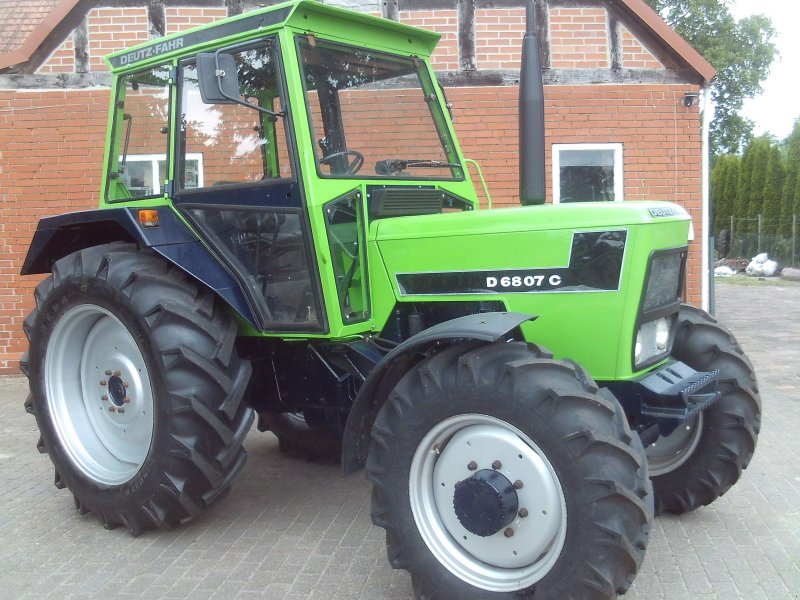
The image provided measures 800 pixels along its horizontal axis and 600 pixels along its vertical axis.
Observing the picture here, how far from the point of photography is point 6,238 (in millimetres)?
8539

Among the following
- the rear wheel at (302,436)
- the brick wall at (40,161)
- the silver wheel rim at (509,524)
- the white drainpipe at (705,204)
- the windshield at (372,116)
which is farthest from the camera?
the white drainpipe at (705,204)

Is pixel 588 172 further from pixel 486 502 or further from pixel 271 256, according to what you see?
pixel 486 502

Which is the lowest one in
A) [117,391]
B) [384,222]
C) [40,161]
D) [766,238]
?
[766,238]

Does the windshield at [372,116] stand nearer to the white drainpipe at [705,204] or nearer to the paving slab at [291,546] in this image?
the paving slab at [291,546]

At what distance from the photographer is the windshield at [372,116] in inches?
158

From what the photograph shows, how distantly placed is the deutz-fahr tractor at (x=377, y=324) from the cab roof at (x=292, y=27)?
0.05 feet

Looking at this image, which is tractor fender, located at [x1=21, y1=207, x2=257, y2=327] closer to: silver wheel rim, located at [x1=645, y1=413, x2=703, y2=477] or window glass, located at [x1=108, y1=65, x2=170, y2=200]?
window glass, located at [x1=108, y1=65, x2=170, y2=200]

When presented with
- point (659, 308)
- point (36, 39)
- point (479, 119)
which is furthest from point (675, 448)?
point (36, 39)

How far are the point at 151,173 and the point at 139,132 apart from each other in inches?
10.1

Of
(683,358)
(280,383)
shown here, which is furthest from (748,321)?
(280,383)

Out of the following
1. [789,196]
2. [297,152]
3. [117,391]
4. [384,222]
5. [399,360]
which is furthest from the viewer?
[789,196]

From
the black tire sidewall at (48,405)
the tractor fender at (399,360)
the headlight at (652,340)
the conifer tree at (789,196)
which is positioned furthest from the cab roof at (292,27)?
the conifer tree at (789,196)

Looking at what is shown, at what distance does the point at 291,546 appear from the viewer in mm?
4191

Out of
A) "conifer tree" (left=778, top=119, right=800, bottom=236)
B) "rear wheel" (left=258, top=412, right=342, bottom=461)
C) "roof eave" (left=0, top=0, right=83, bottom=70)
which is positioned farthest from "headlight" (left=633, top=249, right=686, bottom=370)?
"conifer tree" (left=778, top=119, right=800, bottom=236)
